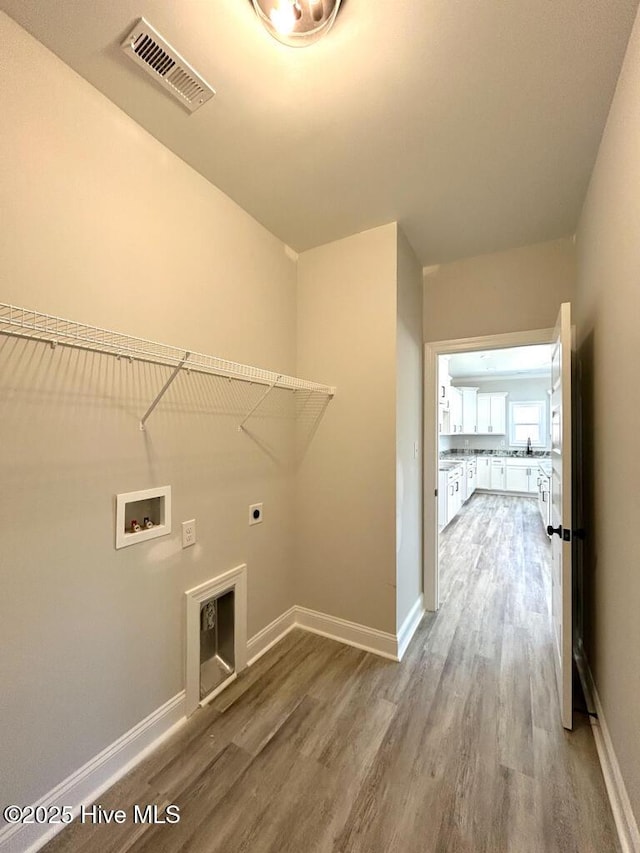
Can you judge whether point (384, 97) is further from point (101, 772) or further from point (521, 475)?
point (521, 475)

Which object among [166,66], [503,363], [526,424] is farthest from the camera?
[526,424]

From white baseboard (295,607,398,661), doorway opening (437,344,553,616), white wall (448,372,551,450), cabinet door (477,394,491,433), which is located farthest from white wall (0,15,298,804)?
white wall (448,372,551,450)

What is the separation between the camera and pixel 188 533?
176cm

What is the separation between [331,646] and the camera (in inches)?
92.6

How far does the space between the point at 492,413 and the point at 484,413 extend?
174 mm

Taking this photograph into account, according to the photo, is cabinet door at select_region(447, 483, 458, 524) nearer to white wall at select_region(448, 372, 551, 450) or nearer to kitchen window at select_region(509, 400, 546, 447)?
white wall at select_region(448, 372, 551, 450)

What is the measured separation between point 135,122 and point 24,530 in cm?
174

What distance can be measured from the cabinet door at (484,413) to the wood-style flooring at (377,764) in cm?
660

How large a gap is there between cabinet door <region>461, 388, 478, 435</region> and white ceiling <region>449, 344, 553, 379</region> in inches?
16.8

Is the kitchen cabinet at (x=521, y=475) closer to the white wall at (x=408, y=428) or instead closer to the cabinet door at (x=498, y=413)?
the cabinet door at (x=498, y=413)

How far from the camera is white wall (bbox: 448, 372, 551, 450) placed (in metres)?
7.88

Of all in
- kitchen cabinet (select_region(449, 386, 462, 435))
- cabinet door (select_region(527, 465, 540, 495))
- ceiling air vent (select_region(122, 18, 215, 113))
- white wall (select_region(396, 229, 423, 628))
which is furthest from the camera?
cabinet door (select_region(527, 465, 540, 495))

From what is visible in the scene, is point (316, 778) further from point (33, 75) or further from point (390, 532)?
point (33, 75)

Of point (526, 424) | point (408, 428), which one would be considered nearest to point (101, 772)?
point (408, 428)
